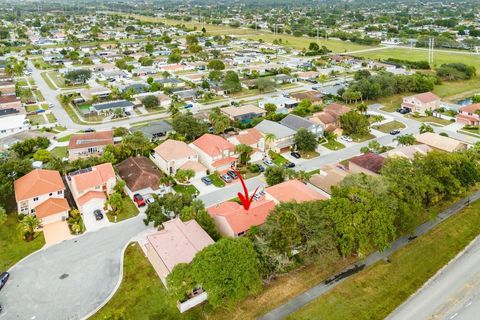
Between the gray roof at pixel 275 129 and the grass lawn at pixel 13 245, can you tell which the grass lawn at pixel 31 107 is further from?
the gray roof at pixel 275 129

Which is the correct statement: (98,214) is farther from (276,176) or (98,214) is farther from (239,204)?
(276,176)

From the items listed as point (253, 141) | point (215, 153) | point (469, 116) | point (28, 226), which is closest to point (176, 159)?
point (215, 153)

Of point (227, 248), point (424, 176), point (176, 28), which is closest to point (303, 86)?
point (424, 176)

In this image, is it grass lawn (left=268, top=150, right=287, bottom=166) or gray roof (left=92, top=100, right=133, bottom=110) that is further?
gray roof (left=92, top=100, right=133, bottom=110)

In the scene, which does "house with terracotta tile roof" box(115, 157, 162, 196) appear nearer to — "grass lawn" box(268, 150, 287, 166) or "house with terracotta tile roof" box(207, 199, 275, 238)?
"house with terracotta tile roof" box(207, 199, 275, 238)

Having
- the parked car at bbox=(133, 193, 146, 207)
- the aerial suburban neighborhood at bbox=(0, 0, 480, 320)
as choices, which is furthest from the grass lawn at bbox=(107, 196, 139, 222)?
the parked car at bbox=(133, 193, 146, 207)
